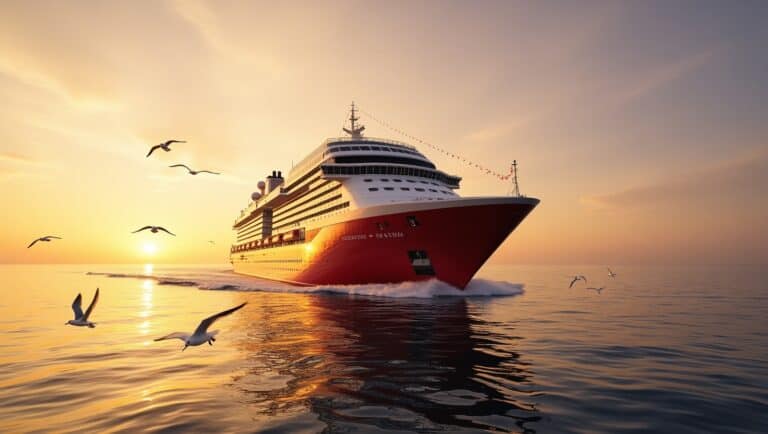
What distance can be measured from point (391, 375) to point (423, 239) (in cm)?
1566

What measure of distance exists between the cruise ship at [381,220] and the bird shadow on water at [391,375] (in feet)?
27.6

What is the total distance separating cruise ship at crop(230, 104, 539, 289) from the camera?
76.3 feet

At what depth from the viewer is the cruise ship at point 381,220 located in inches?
915

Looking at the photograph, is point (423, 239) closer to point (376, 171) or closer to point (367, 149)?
point (376, 171)

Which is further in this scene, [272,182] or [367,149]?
[272,182]

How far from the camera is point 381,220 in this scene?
25.0 meters

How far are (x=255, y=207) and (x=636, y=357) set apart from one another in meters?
57.3

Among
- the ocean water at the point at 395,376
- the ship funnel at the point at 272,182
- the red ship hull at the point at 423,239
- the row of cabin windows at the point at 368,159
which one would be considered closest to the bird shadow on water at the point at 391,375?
the ocean water at the point at 395,376

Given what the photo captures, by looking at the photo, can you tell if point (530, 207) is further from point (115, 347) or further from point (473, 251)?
point (115, 347)

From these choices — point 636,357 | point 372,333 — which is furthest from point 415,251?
point 636,357

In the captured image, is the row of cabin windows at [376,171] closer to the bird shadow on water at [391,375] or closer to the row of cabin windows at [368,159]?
the row of cabin windows at [368,159]

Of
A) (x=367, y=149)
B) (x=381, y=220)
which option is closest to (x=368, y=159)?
(x=367, y=149)

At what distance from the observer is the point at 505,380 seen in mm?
8148

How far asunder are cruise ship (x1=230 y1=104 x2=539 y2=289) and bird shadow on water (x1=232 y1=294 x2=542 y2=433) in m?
8.40
